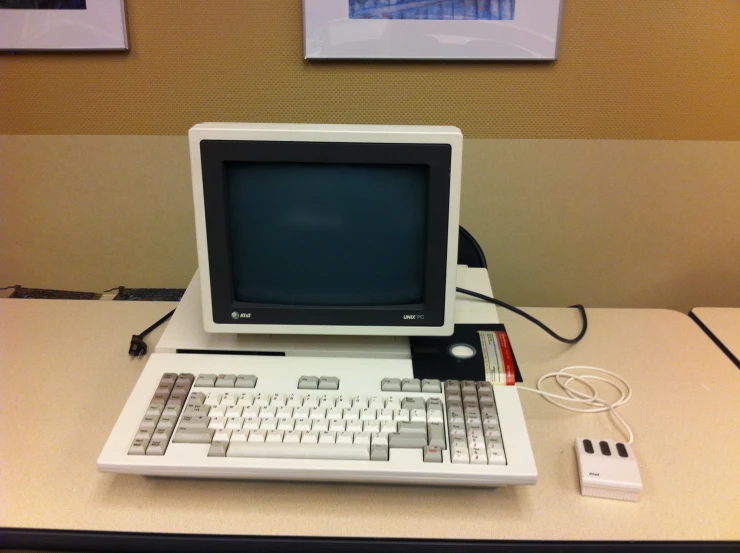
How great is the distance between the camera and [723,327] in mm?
1149

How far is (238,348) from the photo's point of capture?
0.94 meters

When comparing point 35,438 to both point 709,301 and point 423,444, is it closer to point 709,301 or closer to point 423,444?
point 423,444

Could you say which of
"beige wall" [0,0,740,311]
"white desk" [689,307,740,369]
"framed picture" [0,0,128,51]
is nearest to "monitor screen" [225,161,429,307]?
"white desk" [689,307,740,369]

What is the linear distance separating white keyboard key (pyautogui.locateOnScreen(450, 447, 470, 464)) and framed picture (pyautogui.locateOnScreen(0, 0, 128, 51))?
4.15 ft

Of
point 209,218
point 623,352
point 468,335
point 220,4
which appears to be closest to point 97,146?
point 220,4

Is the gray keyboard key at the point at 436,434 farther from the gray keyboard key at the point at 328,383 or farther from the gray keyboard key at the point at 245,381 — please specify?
the gray keyboard key at the point at 245,381

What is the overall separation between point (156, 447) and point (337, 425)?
23 centimetres

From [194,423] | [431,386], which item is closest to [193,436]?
[194,423]

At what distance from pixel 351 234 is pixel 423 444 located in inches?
12.6

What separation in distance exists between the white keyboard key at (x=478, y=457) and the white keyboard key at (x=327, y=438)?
173mm

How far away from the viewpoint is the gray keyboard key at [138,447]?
73 centimetres

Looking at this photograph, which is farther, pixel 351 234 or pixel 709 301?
pixel 709 301

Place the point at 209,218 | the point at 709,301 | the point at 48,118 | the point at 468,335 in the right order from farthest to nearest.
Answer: the point at 709,301, the point at 48,118, the point at 468,335, the point at 209,218

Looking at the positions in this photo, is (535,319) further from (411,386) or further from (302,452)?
(302,452)
